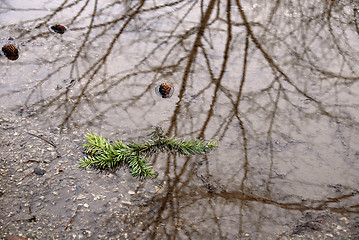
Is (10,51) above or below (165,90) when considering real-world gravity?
below

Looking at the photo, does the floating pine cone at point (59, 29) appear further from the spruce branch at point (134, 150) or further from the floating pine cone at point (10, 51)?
the spruce branch at point (134, 150)

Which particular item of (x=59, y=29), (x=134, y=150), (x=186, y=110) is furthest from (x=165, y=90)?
(x=59, y=29)

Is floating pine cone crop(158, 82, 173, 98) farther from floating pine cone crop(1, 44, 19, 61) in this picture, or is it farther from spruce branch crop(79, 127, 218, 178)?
floating pine cone crop(1, 44, 19, 61)

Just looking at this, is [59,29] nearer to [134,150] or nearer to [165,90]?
[165,90]

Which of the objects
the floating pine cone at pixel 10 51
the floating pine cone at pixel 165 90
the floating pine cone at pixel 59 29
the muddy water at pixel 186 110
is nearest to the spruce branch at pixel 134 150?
the muddy water at pixel 186 110

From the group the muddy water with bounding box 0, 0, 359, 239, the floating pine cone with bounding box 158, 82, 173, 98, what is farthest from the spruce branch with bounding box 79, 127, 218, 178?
the floating pine cone with bounding box 158, 82, 173, 98
